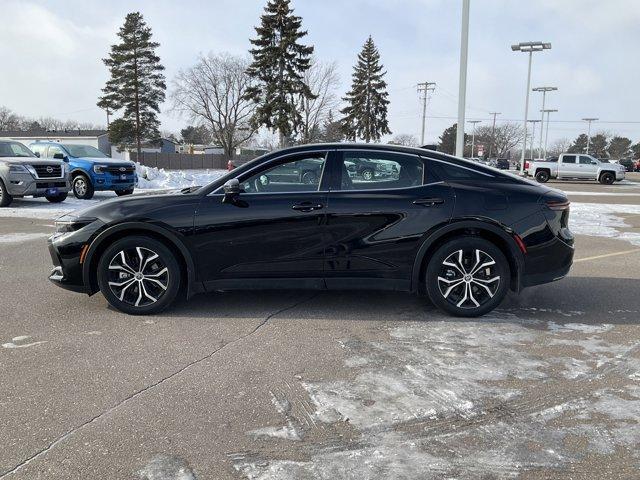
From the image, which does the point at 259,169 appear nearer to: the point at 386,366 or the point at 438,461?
the point at 386,366

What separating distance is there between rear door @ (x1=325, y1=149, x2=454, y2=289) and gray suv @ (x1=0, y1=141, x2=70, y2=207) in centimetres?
1201

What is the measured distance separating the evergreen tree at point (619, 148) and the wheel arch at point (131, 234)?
391 feet

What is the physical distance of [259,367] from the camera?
3.87 meters

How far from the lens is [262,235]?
192 inches

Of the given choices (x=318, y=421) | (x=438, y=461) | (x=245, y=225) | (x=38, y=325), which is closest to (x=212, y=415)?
(x=318, y=421)

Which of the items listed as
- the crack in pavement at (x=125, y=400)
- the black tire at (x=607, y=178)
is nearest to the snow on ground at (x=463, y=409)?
the crack in pavement at (x=125, y=400)

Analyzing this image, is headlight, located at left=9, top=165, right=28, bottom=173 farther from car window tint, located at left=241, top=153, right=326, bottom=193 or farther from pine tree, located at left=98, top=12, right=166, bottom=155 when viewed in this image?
pine tree, located at left=98, top=12, right=166, bottom=155

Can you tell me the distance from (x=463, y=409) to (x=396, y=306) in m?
2.25

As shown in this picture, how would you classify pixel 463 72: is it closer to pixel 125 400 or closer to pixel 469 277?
pixel 469 277

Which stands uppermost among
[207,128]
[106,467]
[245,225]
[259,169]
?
[207,128]

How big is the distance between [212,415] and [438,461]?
133 centimetres

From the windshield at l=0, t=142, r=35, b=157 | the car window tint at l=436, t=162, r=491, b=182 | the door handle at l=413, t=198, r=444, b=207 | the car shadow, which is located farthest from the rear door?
the windshield at l=0, t=142, r=35, b=157

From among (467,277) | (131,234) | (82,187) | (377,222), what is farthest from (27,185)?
(467,277)

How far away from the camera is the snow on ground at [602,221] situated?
1071cm
